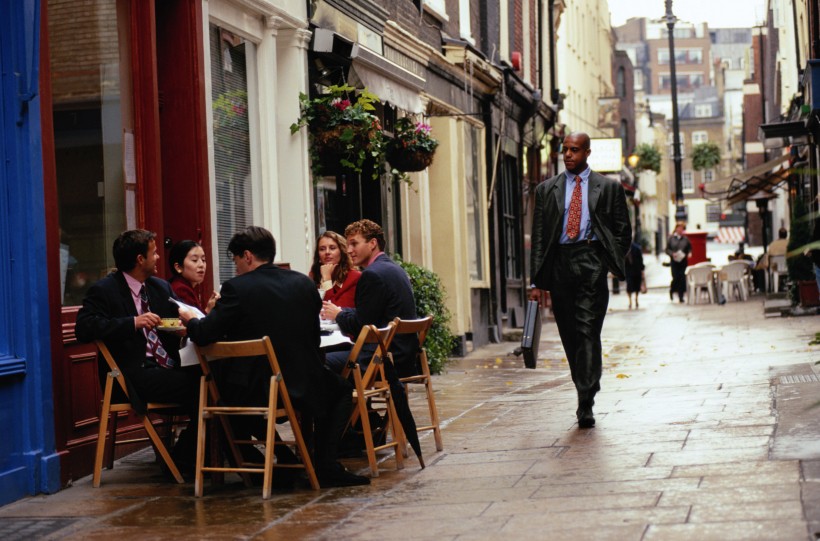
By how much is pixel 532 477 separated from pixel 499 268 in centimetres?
1513

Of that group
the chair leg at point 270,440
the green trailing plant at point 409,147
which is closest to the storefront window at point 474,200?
the green trailing plant at point 409,147

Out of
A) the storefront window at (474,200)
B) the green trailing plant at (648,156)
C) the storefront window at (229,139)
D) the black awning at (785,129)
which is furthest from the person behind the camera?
the green trailing plant at (648,156)

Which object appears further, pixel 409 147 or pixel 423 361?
pixel 409 147

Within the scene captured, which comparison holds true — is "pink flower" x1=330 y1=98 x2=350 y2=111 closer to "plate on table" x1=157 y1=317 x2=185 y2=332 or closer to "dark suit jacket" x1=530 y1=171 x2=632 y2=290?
"dark suit jacket" x1=530 y1=171 x2=632 y2=290

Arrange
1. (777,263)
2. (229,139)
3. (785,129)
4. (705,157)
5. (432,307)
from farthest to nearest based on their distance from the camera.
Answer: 1. (705,157)
2. (777,263)
3. (785,129)
4. (432,307)
5. (229,139)

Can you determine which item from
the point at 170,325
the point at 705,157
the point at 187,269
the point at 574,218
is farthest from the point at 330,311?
the point at 705,157

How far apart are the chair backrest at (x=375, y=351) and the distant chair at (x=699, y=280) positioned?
75.2ft

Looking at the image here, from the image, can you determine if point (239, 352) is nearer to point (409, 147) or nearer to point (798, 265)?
point (409, 147)

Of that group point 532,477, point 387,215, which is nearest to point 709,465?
point 532,477

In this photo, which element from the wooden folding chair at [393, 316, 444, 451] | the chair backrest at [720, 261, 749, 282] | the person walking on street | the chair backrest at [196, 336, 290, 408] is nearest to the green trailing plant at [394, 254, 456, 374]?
the wooden folding chair at [393, 316, 444, 451]

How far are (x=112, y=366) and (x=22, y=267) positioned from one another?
2.41 feet

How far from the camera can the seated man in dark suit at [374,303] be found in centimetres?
835

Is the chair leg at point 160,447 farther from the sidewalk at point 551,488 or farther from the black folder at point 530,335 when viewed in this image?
the black folder at point 530,335

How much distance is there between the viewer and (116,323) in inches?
295
